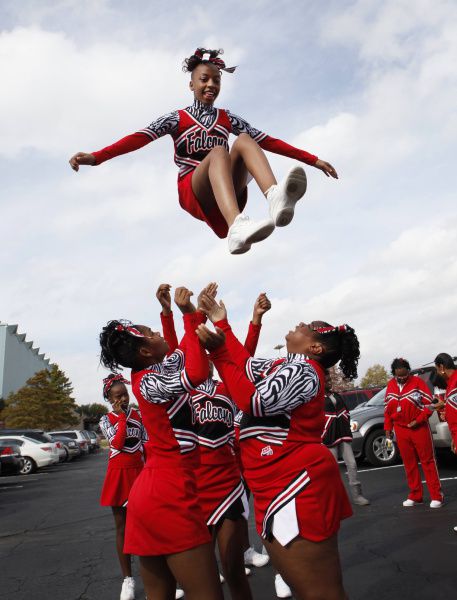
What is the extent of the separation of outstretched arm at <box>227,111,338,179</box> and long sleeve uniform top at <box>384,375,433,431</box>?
554 cm

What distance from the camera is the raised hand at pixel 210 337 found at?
273cm

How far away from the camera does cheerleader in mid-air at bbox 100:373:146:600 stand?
5203mm

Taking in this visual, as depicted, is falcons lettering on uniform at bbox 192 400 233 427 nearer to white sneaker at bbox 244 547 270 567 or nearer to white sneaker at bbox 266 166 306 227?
white sneaker at bbox 244 547 270 567

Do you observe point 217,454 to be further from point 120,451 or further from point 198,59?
point 198,59

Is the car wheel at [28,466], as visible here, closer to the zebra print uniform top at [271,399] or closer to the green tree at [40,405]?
the zebra print uniform top at [271,399]

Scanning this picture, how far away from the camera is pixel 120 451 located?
17.9 ft

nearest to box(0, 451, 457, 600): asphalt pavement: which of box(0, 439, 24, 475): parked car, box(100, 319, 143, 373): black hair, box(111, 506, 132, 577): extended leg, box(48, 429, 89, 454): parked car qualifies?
box(111, 506, 132, 577): extended leg

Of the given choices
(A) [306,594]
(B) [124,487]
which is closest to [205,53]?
(A) [306,594]

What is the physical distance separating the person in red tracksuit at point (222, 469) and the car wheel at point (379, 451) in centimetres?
828

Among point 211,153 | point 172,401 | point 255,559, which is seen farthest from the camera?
point 255,559

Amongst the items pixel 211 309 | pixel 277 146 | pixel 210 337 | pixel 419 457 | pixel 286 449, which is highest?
pixel 277 146

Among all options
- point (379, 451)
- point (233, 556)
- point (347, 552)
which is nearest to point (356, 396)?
point (379, 451)

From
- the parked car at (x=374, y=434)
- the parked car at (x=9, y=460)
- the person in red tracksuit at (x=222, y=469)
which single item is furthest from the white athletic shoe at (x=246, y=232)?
the parked car at (x=9, y=460)

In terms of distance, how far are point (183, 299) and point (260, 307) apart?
3.24 feet
